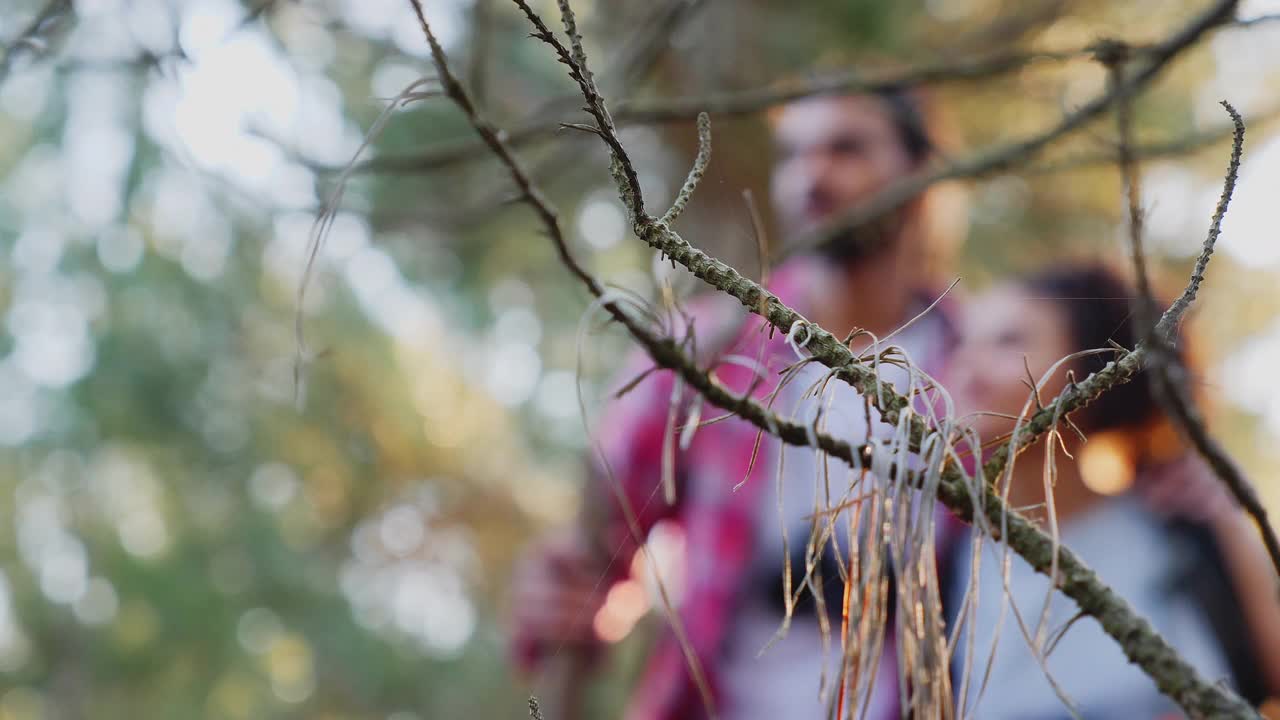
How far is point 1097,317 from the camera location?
0.99 metres

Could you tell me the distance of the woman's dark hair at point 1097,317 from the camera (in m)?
0.97

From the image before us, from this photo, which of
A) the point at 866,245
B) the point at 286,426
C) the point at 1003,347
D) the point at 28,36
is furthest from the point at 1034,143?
the point at 286,426

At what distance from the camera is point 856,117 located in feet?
3.98

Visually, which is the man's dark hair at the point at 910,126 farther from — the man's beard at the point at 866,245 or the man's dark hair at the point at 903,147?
the man's beard at the point at 866,245

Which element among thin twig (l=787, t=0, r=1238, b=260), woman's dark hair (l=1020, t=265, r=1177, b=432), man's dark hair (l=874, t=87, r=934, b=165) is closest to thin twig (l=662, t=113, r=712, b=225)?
thin twig (l=787, t=0, r=1238, b=260)

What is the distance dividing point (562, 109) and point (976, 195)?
1.84 m

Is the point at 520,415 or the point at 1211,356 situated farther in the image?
the point at 520,415

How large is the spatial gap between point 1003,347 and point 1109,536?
0.77ft

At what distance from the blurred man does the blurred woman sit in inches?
3.5

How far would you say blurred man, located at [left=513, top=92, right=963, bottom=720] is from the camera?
98 centimetres

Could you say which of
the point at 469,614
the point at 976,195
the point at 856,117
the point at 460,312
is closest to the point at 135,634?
the point at 469,614

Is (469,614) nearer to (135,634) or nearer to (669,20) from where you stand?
(135,634)

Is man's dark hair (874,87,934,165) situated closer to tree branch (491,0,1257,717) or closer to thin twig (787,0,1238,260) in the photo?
thin twig (787,0,1238,260)

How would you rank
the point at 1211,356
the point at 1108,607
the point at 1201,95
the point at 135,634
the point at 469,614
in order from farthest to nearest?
the point at 469,614 < the point at 135,634 < the point at 1201,95 < the point at 1211,356 < the point at 1108,607
